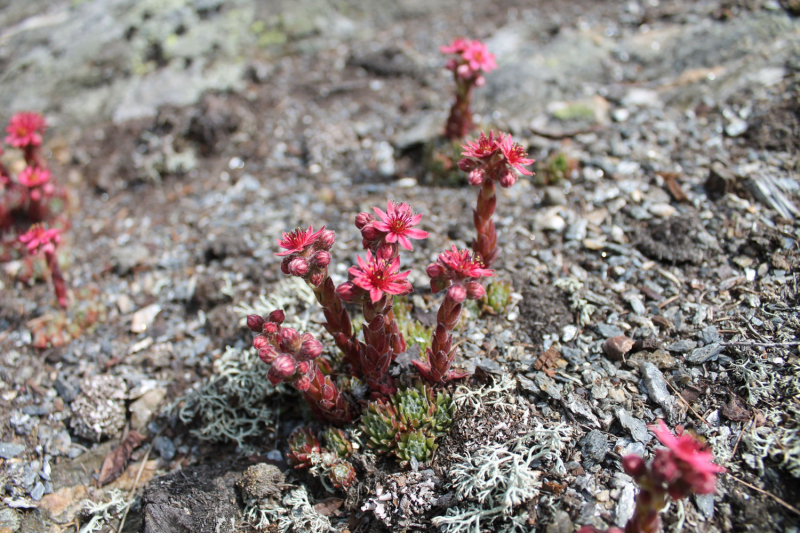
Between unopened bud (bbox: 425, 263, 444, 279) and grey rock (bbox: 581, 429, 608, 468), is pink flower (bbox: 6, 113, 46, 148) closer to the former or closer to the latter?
unopened bud (bbox: 425, 263, 444, 279)

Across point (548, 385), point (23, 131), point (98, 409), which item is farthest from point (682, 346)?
point (23, 131)

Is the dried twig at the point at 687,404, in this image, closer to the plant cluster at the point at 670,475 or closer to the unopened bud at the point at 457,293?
the plant cluster at the point at 670,475

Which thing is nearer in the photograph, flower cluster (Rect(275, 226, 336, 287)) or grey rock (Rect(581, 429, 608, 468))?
flower cluster (Rect(275, 226, 336, 287))

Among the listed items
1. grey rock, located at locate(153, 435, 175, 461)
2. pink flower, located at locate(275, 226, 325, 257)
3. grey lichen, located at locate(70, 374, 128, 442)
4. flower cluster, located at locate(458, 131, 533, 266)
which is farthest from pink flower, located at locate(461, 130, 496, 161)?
grey lichen, located at locate(70, 374, 128, 442)

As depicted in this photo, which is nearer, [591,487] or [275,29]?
[591,487]

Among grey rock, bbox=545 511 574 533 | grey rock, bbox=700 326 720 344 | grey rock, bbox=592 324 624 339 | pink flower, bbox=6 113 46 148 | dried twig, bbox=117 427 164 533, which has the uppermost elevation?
→ pink flower, bbox=6 113 46 148

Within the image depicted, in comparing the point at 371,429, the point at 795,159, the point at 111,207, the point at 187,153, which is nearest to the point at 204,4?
the point at 187,153

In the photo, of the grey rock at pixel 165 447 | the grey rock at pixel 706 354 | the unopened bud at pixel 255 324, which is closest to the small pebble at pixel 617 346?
the grey rock at pixel 706 354

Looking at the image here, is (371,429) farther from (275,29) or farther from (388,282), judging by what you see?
(275,29)
